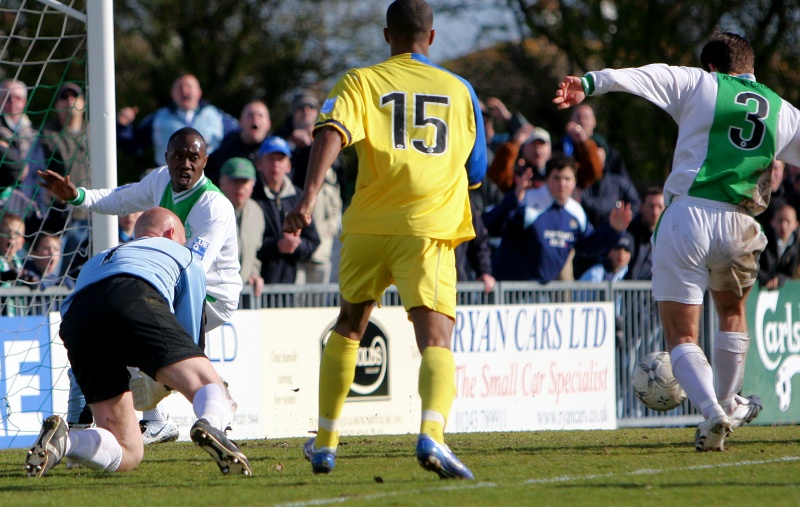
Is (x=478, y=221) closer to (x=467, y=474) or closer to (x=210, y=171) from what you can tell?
(x=210, y=171)

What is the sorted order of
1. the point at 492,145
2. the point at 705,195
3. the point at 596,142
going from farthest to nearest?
the point at 596,142
the point at 492,145
the point at 705,195

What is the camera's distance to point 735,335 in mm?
7484

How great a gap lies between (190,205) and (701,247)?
3225 mm

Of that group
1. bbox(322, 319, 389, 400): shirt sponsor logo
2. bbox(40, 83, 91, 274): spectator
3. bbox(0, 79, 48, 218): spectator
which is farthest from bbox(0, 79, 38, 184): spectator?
bbox(322, 319, 389, 400): shirt sponsor logo

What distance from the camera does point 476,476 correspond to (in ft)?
19.6

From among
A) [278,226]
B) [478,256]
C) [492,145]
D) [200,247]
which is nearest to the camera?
[200,247]

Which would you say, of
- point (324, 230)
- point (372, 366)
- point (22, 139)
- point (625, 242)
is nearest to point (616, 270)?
point (625, 242)

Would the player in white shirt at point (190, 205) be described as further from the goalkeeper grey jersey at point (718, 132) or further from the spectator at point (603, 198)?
the spectator at point (603, 198)

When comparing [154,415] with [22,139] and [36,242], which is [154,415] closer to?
[36,242]

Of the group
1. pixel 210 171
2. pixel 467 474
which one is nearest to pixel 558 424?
pixel 210 171

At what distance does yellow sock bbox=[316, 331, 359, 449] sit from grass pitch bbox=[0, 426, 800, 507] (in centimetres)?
23

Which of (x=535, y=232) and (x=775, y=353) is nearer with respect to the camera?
(x=535, y=232)

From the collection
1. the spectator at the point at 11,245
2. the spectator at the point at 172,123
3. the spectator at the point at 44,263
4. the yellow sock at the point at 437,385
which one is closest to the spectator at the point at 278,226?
the spectator at the point at 172,123

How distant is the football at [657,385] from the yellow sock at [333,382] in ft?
8.72
